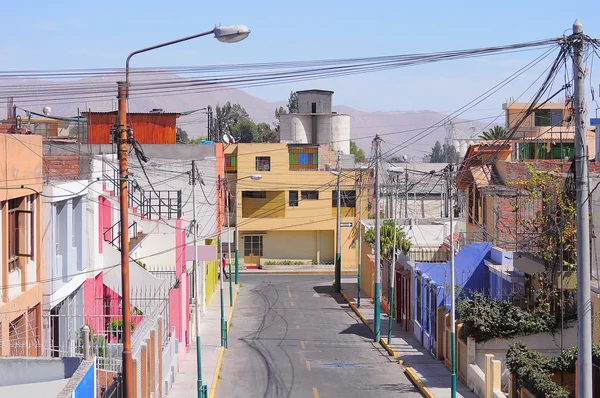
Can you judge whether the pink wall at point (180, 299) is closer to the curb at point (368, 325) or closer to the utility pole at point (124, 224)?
the curb at point (368, 325)

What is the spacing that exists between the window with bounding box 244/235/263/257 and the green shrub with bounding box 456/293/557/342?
142 feet

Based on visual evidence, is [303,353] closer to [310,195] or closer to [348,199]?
[310,195]

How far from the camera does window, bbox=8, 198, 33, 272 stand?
2095cm

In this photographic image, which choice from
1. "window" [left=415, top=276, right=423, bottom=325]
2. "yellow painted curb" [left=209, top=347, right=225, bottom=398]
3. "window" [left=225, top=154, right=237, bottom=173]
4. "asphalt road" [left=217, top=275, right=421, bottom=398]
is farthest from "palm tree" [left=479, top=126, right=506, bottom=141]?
"yellow painted curb" [left=209, top=347, right=225, bottom=398]

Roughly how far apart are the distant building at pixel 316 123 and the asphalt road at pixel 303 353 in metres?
45.9

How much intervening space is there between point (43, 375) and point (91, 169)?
14.9 m

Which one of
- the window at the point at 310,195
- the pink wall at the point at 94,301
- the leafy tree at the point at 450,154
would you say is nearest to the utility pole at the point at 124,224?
the pink wall at the point at 94,301

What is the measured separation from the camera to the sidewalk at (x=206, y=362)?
2797 cm

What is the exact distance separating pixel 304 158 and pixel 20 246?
186 ft

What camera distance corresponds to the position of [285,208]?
2714 inches

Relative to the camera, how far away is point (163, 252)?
34938mm

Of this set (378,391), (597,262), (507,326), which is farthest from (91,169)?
(597,262)

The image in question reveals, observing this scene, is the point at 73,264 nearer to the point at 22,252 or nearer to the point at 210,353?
the point at 22,252

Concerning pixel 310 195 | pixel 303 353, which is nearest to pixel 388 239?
pixel 310 195
